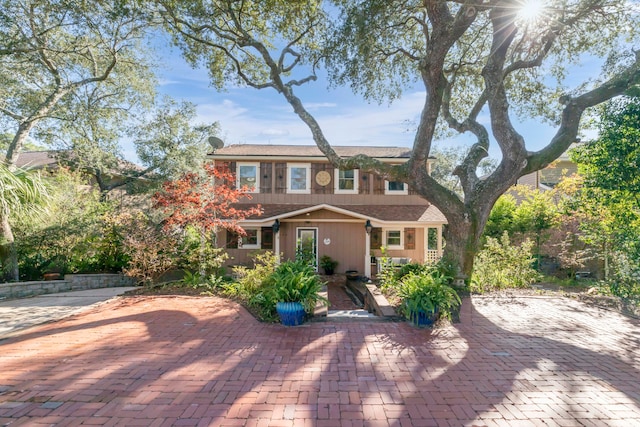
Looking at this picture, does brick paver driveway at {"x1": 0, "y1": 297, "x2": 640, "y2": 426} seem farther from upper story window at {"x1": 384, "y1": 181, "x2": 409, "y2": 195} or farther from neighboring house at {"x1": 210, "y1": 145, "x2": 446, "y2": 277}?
upper story window at {"x1": 384, "y1": 181, "x2": 409, "y2": 195}

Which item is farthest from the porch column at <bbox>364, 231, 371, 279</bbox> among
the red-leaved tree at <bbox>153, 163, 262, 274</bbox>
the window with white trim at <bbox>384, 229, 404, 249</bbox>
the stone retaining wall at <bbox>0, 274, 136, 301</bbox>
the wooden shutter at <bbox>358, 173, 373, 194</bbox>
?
the stone retaining wall at <bbox>0, 274, 136, 301</bbox>

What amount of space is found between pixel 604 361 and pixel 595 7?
9.83 meters

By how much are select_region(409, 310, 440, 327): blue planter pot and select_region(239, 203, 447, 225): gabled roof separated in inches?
268

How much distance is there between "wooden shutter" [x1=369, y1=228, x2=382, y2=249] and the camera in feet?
44.8

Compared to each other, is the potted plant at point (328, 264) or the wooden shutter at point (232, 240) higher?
the wooden shutter at point (232, 240)

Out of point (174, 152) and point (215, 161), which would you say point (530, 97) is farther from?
point (174, 152)

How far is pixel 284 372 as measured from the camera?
3871 millimetres

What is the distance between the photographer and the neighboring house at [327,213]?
12.8m

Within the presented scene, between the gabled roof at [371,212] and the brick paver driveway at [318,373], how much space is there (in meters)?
6.62

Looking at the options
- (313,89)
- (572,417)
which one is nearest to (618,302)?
(572,417)

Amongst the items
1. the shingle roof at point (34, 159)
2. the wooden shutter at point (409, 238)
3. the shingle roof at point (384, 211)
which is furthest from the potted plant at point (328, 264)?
the shingle roof at point (34, 159)

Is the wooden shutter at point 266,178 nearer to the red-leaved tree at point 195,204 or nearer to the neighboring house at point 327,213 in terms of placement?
the neighboring house at point 327,213

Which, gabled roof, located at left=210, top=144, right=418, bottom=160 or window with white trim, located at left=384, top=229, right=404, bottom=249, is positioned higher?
gabled roof, located at left=210, top=144, right=418, bottom=160

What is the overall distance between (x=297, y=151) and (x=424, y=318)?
11.2 m
